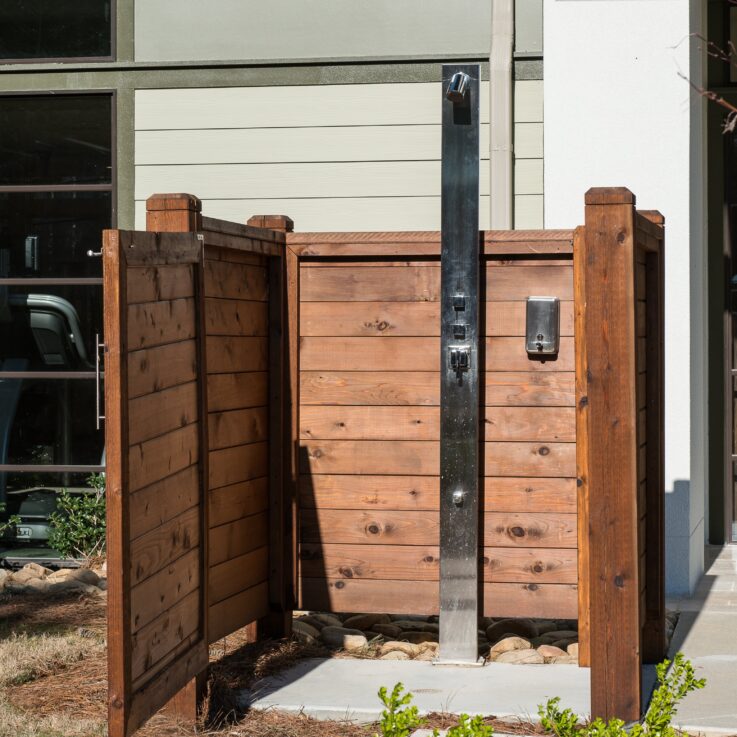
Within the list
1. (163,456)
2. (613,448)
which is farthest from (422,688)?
(163,456)

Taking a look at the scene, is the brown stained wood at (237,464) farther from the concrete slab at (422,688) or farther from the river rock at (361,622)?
the river rock at (361,622)

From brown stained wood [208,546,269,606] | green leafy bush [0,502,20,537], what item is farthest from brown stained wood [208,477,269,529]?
green leafy bush [0,502,20,537]

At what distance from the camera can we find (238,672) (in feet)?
15.9

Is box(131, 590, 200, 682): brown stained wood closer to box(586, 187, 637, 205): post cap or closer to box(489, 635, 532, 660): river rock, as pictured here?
box(489, 635, 532, 660): river rock

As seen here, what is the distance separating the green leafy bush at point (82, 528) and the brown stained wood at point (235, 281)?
2467mm

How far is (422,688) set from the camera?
4.62m

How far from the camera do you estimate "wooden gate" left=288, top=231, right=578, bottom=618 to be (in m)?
5.02

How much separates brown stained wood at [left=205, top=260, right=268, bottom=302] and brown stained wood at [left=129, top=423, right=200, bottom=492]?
0.66 meters

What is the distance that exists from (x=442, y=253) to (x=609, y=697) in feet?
6.36

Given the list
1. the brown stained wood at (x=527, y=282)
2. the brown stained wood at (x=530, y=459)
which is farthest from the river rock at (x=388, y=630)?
the brown stained wood at (x=527, y=282)

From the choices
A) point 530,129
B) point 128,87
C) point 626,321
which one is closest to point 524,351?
point 626,321

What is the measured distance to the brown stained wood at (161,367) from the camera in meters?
3.58

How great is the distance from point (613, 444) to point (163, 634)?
5.51ft

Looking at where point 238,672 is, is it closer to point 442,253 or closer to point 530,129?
point 442,253
